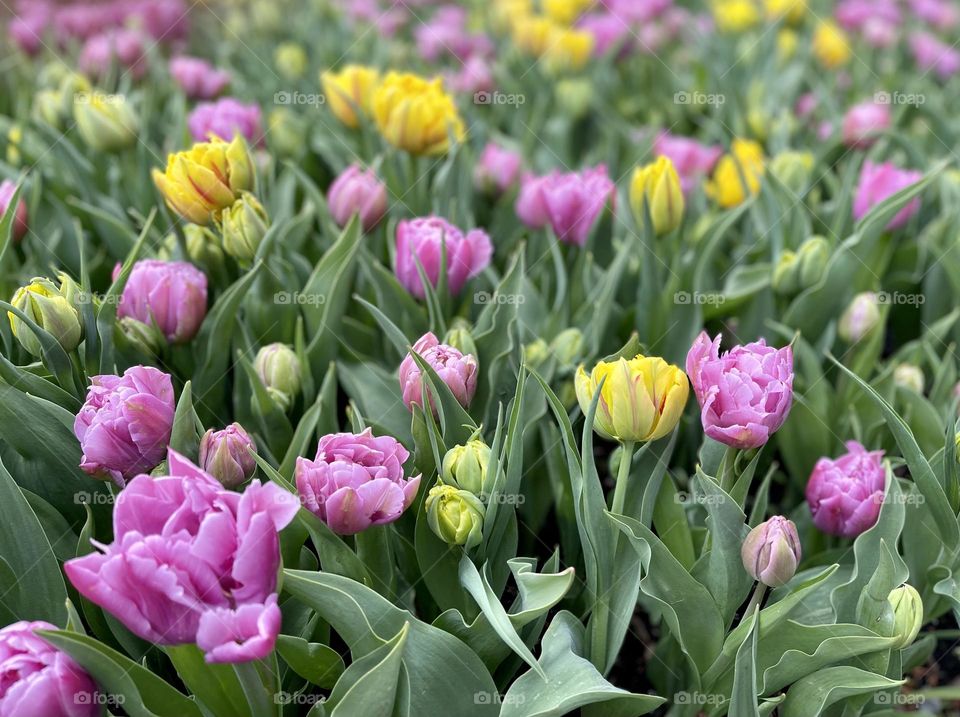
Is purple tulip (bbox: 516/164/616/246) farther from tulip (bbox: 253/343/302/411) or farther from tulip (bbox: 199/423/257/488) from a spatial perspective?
tulip (bbox: 199/423/257/488)

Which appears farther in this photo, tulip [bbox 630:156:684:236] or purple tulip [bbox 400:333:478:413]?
tulip [bbox 630:156:684:236]

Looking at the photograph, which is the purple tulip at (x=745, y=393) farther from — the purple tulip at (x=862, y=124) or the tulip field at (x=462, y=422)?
the purple tulip at (x=862, y=124)

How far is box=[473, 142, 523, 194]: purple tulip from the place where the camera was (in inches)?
61.3

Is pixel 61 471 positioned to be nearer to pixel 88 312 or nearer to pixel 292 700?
pixel 88 312

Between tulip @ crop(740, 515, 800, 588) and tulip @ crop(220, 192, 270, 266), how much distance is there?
617mm

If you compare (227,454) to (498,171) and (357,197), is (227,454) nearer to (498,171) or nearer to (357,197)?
(357,197)

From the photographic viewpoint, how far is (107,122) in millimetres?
1402

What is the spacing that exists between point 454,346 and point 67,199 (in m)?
0.72

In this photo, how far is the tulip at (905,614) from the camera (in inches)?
31.8

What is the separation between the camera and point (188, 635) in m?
0.64

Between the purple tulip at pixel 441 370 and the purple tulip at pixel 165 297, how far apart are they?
0.28 meters

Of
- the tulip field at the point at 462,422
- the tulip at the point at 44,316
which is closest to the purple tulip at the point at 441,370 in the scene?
the tulip field at the point at 462,422

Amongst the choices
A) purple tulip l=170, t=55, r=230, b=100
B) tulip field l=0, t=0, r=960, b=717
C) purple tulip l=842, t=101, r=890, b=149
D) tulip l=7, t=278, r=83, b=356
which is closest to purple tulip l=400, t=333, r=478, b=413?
tulip field l=0, t=0, r=960, b=717

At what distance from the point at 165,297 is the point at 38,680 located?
468 millimetres
